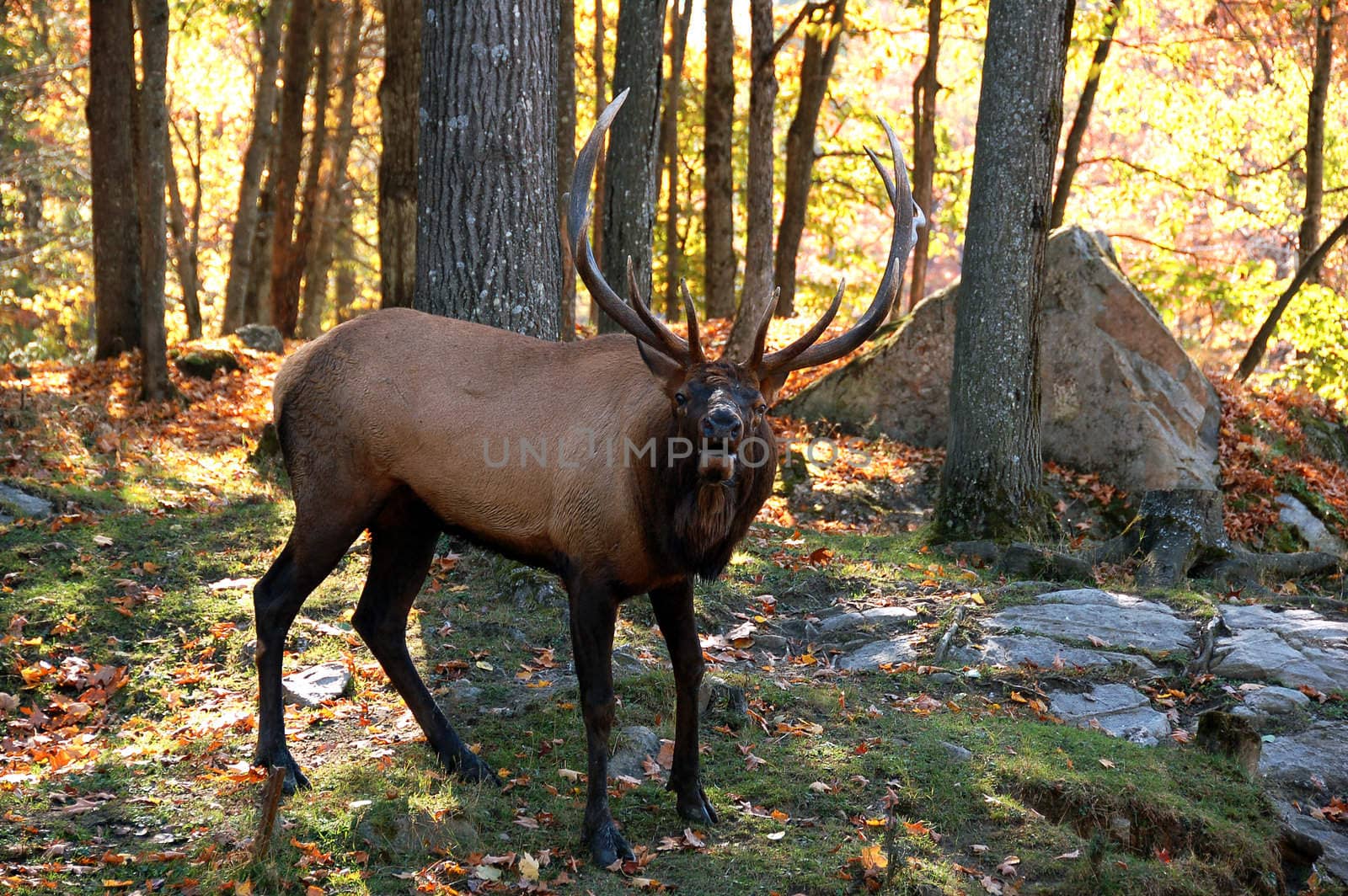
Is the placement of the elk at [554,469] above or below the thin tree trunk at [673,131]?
below

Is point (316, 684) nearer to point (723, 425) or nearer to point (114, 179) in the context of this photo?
point (723, 425)

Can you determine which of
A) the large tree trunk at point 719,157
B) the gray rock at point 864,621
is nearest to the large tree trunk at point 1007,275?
the gray rock at point 864,621

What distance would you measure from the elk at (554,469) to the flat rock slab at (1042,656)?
2.43 metres

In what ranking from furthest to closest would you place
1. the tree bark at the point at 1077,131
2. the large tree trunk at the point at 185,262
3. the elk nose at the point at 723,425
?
the large tree trunk at the point at 185,262, the tree bark at the point at 1077,131, the elk nose at the point at 723,425

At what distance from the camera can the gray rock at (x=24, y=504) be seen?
8.19 m

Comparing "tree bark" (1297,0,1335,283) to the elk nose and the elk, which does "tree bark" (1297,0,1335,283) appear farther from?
the elk nose

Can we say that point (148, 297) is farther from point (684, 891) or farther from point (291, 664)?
point (684, 891)

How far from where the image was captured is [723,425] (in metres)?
4.60

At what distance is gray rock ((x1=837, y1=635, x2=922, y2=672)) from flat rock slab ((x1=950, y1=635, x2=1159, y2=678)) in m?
0.27

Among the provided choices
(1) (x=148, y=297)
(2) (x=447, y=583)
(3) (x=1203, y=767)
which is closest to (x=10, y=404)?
(1) (x=148, y=297)

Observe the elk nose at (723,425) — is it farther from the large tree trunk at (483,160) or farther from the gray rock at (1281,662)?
the gray rock at (1281,662)

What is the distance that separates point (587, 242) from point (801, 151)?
42.9 feet

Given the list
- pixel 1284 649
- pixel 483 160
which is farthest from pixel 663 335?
pixel 1284 649

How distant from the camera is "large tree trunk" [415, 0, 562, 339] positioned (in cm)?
770
